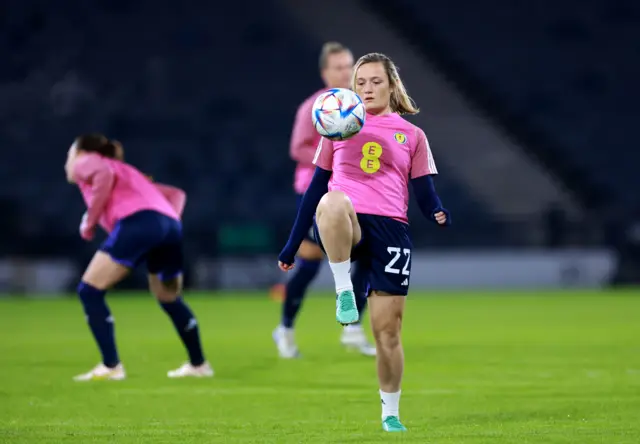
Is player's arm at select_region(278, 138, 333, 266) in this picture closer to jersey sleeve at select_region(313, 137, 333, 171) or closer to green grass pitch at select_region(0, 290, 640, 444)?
jersey sleeve at select_region(313, 137, 333, 171)

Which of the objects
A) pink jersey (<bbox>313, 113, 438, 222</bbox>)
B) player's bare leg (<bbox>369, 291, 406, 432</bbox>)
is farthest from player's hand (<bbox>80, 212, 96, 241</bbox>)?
player's bare leg (<bbox>369, 291, 406, 432</bbox>)

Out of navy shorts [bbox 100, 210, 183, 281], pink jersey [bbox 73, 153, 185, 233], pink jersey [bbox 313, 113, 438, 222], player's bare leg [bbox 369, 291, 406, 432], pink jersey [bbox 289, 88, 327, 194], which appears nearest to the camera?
player's bare leg [bbox 369, 291, 406, 432]

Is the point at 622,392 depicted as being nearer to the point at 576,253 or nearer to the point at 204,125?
the point at 576,253

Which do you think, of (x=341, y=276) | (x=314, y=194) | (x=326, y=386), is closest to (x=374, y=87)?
(x=314, y=194)

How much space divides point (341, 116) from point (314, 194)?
1.45ft

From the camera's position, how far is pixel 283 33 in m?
28.1

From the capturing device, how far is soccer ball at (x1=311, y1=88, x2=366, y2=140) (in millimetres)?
5613

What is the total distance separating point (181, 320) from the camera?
8.48 m

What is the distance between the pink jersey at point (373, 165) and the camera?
18.9ft

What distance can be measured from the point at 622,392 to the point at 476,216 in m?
17.6

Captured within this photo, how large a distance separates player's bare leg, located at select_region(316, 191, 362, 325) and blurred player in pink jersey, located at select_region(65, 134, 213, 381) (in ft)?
9.39

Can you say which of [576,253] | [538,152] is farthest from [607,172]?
[576,253]

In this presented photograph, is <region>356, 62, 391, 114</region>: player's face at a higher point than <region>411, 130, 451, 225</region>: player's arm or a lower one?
higher

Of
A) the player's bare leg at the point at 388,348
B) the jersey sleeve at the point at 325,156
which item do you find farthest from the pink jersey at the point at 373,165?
the player's bare leg at the point at 388,348
